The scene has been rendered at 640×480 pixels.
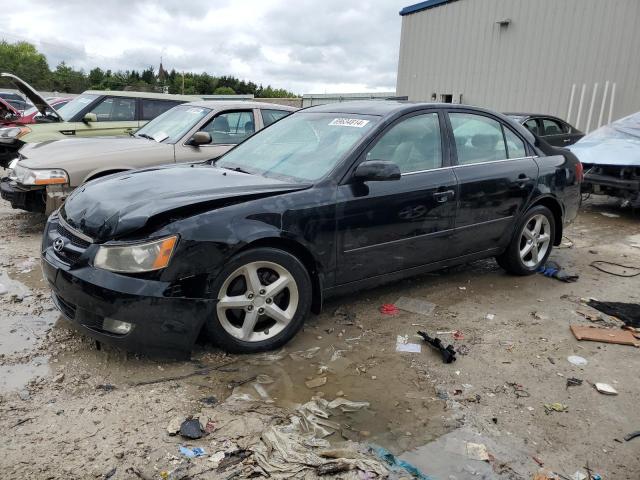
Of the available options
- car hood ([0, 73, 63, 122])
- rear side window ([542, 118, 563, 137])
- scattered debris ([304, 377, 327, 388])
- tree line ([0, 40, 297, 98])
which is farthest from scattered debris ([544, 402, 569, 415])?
tree line ([0, 40, 297, 98])

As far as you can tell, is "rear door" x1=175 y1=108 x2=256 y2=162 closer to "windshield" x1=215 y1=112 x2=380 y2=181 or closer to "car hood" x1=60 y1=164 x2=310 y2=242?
"windshield" x1=215 y1=112 x2=380 y2=181

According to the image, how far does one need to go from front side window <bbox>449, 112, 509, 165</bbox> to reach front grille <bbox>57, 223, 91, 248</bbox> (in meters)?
3.03

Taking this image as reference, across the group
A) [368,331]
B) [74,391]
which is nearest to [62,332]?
[74,391]

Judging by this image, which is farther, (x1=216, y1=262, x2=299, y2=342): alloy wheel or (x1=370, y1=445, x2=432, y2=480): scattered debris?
(x1=216, y1=262, x2=299, y2=342): alloy wheel

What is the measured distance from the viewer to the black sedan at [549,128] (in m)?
10.5

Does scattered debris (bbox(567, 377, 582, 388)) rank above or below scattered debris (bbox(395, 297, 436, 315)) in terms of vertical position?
below

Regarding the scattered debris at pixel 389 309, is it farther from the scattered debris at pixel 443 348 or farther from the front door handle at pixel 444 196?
the front door handle at pixel 444 196

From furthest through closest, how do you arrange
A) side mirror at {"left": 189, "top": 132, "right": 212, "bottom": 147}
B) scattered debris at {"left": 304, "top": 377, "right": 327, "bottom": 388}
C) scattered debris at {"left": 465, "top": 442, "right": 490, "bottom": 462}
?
side mirror at {"left": 189, "top": 132, "right": 212, "bottom": 147}, scattered debris at {"left": 304, "top": 377, "right": 327, "bottom": 388}, scattered debris at {"left": 465, "top": 442, "right": 490, "bottom": 462}

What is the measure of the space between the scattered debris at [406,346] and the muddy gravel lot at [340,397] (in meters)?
0.04

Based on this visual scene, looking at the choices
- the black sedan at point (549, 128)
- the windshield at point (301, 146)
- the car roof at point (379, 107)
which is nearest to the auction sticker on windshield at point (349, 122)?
the windshield at point (301, 146)

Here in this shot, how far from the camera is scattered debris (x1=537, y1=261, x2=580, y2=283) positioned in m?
5.30

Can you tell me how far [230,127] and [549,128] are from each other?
745 cm

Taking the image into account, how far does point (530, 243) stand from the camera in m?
5.28

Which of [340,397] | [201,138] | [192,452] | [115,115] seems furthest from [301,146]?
[115,115]
